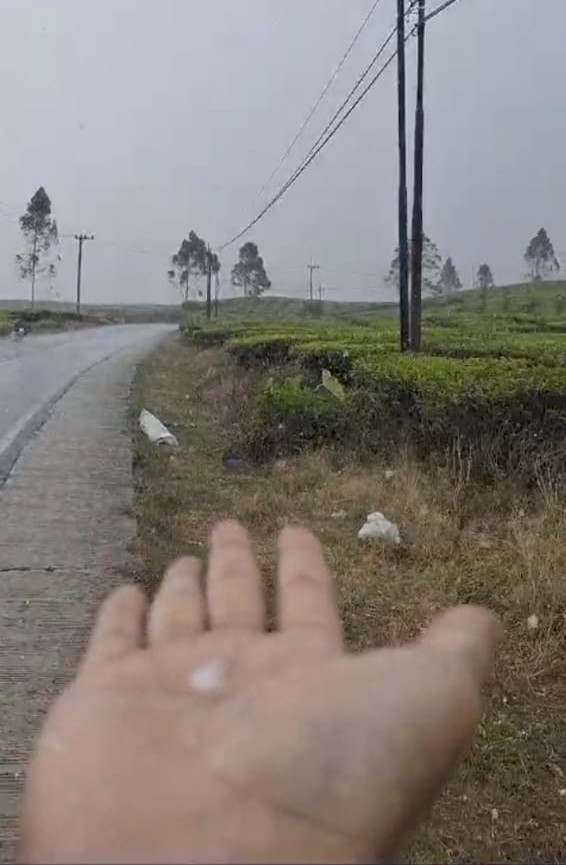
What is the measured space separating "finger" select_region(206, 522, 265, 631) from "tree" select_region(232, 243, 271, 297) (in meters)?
86.0

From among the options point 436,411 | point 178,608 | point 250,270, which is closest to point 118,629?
point 178,608

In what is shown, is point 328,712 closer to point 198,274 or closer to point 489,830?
point 489,830

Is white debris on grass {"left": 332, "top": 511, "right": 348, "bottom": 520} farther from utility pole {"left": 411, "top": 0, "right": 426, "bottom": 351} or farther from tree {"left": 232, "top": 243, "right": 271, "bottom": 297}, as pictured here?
tree {"left": 232, "top": 243, "right": 271, "bottom": 297}

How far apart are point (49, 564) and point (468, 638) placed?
429 centimetres

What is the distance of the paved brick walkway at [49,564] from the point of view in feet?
11.4

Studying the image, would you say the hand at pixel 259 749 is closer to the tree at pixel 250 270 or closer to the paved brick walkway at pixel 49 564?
the paved brick walkway at pixel 49 564

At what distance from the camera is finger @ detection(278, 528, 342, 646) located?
149 cm

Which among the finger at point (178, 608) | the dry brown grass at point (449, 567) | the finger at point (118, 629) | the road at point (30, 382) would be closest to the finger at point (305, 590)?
the finger at point (178, 608)

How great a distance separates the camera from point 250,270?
86500 millimetres

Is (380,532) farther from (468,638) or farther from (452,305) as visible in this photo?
(452,305)

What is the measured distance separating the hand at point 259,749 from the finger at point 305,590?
0.6 inches

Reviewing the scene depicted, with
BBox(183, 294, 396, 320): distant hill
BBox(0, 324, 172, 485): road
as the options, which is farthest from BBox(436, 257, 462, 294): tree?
BBox(0, 324, 172, 485): road

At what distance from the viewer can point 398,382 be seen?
27.2 feet

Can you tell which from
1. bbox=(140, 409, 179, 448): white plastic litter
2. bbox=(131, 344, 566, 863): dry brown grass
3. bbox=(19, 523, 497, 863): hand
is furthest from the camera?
bbox=(140, 409, 179, 448): white plastic litter
